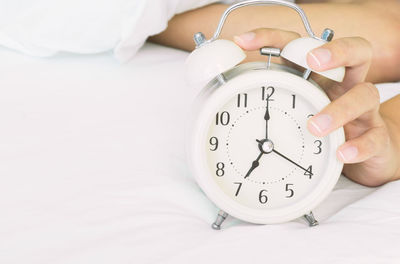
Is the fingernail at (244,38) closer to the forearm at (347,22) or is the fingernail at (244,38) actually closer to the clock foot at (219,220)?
the clock foot at (219,220)

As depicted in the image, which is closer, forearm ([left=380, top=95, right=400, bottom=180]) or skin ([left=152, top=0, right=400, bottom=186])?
skin ([left=152, top=0, right=400, bottom=186])

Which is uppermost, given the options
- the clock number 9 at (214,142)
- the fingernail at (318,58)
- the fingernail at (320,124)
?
the fingernail at (318,58)

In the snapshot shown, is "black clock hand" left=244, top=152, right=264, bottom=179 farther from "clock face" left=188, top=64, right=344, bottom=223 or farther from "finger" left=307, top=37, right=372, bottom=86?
"finger" left=307, top=37, right=372, bottom=86

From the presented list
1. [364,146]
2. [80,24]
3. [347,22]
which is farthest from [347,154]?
[80,24]

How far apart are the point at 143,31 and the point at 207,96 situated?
548mm

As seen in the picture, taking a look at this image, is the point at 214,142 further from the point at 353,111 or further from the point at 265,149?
the point at 353,111

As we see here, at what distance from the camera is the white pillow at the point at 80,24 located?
1184 millimetres

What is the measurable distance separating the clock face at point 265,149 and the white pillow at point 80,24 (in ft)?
1.78

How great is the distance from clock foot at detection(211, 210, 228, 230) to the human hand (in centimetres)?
16

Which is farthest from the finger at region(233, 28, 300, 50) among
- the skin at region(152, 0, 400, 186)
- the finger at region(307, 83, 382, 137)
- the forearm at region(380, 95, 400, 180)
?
the forearm at region(380, 95, 400, 180)

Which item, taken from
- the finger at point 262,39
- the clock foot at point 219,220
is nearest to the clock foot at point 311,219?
the clock foot at point 219,220

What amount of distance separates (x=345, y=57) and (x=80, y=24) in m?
0.67

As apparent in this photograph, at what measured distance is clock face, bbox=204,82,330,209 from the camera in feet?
2.30

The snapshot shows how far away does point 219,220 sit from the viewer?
72 centimetres
